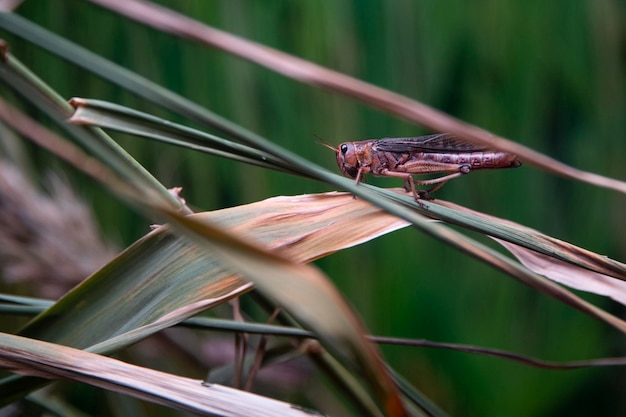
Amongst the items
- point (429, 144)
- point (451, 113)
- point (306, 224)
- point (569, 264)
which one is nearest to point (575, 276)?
point (569, 264)

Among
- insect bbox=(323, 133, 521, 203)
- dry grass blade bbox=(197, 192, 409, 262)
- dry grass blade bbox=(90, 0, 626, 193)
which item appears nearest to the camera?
dry grass blade bbox=(90, 0, 626, 193)

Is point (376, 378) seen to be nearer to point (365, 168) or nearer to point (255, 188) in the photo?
point (365, 168)

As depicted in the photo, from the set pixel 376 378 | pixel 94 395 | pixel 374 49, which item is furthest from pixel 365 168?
pixel 94 395

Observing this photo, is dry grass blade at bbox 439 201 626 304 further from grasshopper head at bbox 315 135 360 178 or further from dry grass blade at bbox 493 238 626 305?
grasshopper head at bbox 315 135 360 178

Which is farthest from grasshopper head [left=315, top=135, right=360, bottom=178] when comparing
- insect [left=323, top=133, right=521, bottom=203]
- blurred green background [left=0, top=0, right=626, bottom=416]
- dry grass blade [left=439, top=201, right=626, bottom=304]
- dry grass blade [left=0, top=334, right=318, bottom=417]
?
dry grass blade [left=0, top=334, right=318, bottom=417]

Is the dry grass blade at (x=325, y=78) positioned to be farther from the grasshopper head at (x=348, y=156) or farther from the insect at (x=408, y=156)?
the grasshopper head at (x=348, y=156)
